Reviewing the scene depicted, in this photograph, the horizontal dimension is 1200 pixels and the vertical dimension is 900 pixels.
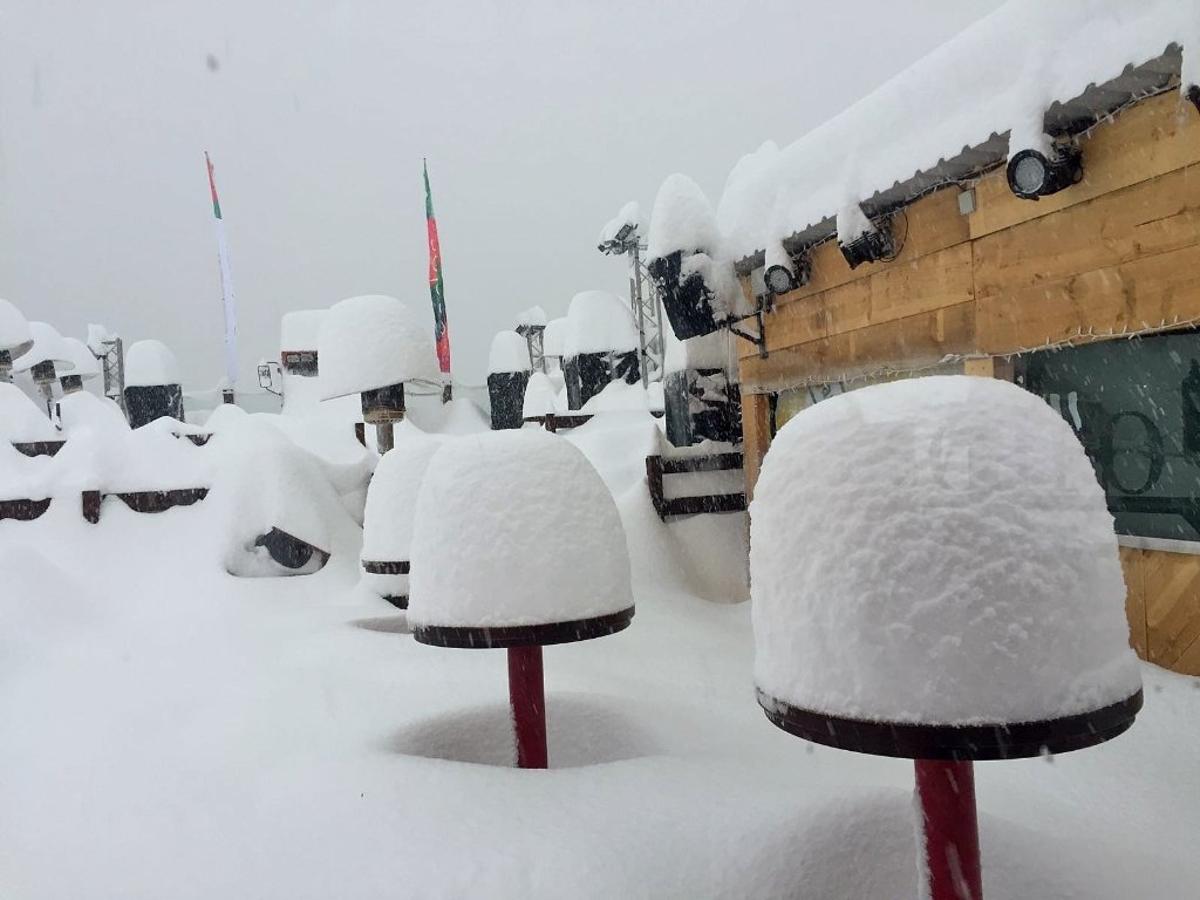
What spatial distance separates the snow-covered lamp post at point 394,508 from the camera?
709 cm

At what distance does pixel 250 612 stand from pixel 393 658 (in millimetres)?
3025

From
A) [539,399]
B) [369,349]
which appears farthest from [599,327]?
[369,349]

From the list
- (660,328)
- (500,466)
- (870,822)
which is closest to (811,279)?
(500,466)

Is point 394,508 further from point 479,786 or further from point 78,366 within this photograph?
point 78,366

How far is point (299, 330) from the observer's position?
26844 mm

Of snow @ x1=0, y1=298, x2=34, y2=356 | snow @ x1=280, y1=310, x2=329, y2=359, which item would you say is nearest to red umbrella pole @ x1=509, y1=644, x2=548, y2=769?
snow @ x1=0, y1=298, x2=34, y2=356

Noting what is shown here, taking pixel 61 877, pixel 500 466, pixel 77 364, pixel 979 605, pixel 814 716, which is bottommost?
pixel 61 877

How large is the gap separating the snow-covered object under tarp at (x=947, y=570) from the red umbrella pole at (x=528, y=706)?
2.12 metres

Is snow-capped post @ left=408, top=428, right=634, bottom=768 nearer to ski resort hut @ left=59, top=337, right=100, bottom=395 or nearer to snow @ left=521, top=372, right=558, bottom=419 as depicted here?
snow @ left=521, top=372, right=558, bottom=419

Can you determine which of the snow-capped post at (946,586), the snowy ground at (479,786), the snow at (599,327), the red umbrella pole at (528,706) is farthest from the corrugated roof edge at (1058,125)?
the snow at (599,327)

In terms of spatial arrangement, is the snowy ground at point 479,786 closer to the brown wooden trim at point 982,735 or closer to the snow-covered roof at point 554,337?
the brown wooden trim at point 982,735

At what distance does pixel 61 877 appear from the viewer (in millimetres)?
3400

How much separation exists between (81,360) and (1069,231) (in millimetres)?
31737

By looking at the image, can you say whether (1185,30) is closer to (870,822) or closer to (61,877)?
(870,822)
